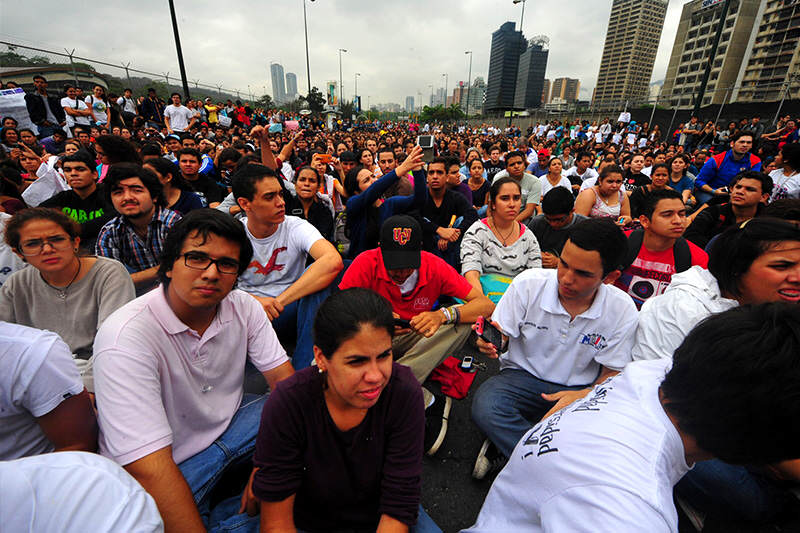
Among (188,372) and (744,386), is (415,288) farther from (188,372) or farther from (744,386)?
(744,386)

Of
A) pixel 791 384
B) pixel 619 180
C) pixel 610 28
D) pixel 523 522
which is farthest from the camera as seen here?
pixel 610 28

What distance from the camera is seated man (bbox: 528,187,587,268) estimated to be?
12.3 ft

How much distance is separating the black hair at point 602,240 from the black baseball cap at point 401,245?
1084 millimetres

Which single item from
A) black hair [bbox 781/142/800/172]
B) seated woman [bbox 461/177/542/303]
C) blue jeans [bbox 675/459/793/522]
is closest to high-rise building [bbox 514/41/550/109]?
black hair [bbox 781/142/800/172]

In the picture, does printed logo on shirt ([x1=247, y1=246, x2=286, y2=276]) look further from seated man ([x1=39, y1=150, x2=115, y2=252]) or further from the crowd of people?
seated man ([x1=39, y1=150, x2=115, y2=252])

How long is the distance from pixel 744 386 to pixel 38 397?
2424 millimetres

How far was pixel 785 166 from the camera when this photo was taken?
5125 millimetres

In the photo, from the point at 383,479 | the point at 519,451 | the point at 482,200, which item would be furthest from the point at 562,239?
the point at 383,479

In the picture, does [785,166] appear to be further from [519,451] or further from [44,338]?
[44,338]

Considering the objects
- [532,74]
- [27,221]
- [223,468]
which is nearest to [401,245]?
[223,468]

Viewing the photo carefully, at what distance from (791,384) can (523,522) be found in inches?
36.4

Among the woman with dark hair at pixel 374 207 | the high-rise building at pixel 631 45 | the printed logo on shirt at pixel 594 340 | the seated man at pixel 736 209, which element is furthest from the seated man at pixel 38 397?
the high-rise building at pixel 631 45

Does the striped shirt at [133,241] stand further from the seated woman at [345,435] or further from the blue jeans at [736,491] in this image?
the blue jeans at [736,491]

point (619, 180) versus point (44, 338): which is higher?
point (619, 180)
